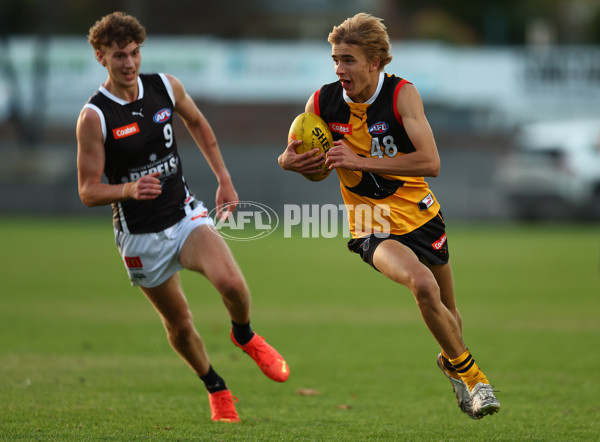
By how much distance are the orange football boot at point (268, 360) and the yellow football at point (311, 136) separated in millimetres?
1298

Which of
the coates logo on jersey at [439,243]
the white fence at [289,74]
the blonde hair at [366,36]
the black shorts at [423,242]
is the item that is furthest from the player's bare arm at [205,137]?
the white fence at [289,74]

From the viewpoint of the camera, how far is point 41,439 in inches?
212

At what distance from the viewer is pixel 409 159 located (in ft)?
18.4

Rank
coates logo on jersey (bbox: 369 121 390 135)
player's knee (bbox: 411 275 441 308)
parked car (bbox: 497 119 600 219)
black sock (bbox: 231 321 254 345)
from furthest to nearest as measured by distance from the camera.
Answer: parked car (bbox: 497 119 600 219) < black sock (bbox: 231 321 254 345) < coates logo on jersey (bbox: 369 121 390 135) < player's knee (bbox: 411 275 441 308)

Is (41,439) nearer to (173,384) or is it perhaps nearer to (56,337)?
(173,384)

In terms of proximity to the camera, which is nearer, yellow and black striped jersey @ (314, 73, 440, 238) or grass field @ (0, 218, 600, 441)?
yellow and black striped jersey @ (314, 73, 440, 238)

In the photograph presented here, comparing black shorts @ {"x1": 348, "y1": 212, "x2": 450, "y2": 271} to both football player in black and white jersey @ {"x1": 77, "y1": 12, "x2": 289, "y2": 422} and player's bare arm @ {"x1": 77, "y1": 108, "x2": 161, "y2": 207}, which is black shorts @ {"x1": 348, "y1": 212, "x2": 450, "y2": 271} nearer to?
football player in black and white jersey @ {"x1": 77, "y1": 12, "x2": 289, "y2": 422}

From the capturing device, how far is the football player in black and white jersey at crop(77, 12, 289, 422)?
19.2 feet

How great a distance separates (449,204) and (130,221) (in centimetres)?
2129

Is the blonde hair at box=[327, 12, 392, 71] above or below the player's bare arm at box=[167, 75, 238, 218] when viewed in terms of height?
above

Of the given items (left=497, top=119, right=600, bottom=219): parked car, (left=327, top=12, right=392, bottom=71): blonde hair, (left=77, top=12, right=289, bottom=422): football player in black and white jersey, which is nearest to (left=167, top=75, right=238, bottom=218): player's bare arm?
(left=77, top=12, right=289, bottom=422): football player in black and white jersey

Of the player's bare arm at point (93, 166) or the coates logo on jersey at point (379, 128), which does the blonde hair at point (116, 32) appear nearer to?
the player's bare arm at point (93, 166)

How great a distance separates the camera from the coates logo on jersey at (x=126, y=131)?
19.5 ft

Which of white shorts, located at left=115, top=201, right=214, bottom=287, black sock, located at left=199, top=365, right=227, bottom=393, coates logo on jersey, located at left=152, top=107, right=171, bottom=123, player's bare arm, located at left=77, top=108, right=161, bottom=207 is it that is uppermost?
coates logo on jersey, located at left=152, top=107, right=171, bottom=123
